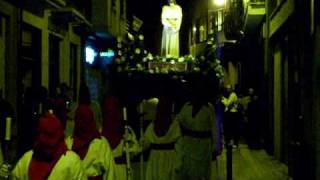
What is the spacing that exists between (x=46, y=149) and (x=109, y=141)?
396cm

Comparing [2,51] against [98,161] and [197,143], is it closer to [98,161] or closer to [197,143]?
[197,143]

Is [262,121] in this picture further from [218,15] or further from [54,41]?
[218,15]

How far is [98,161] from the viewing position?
7195 mm

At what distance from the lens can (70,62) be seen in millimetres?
22844

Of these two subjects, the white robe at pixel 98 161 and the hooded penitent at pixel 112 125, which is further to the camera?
the hooded penitent at pixel 112 125

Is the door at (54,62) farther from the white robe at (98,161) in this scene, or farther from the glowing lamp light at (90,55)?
the white robe at (98,161)

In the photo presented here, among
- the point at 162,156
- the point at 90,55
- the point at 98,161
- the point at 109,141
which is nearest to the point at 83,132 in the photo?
the point at 98,161

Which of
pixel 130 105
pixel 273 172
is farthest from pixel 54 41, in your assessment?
pixel 273 172

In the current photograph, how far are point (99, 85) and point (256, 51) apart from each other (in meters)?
7.80

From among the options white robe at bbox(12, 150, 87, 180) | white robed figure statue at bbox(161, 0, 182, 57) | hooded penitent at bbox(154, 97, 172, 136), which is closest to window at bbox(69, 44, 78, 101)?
white robed figure statue at bbox(161, 0, 182, 57)

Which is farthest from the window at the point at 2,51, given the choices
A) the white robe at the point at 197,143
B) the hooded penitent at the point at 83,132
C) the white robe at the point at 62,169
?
the white robe at the point at 62,169

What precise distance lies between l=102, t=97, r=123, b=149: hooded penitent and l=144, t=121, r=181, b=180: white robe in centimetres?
67

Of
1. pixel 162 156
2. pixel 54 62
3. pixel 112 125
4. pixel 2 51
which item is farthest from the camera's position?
pixel 54 62

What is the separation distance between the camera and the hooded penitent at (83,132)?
284 inches
